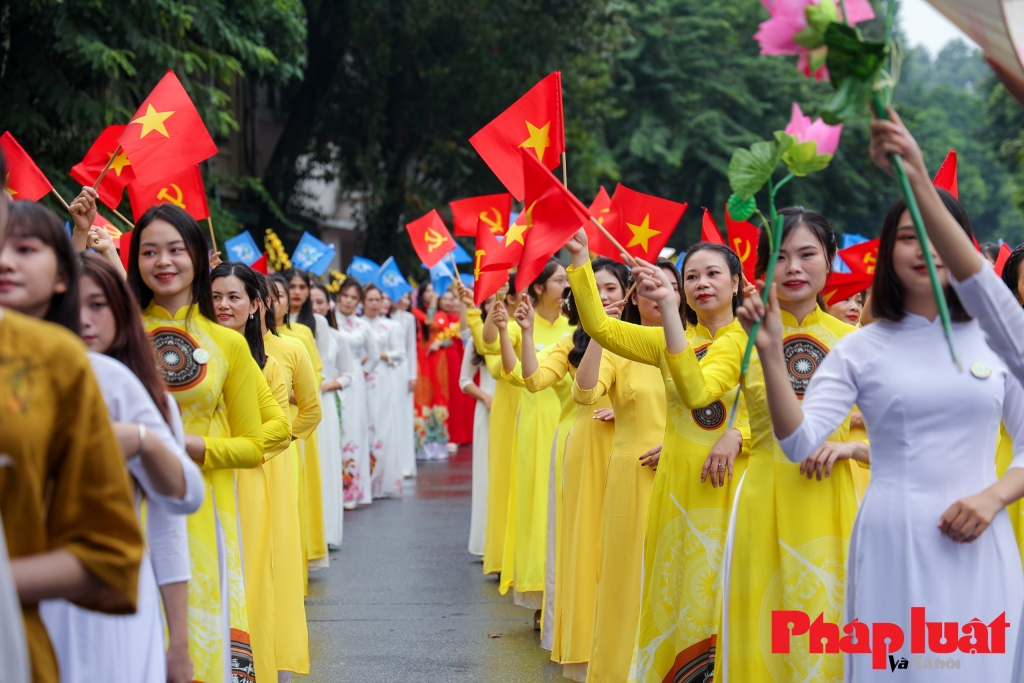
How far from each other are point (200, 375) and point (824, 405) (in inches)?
76.9

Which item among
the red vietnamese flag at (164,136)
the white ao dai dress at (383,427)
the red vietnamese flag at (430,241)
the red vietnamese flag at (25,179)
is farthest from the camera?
the white ao dai dress at (383,427)

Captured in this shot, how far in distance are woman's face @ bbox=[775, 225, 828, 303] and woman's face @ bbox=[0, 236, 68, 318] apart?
233 centimetres

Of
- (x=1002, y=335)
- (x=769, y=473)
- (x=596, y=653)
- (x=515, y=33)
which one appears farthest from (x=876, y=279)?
(x=515, y=33)

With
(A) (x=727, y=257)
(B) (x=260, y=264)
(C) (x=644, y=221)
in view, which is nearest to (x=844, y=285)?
(C) (x=644, y=221)

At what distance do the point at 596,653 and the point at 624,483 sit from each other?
0.71 meters

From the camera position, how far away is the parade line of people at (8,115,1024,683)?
193cm

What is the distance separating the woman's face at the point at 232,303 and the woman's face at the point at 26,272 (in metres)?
3.13

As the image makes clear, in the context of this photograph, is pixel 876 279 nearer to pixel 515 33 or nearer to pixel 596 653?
pixel 596 653

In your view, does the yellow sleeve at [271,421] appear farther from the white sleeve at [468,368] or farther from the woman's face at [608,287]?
the white sleeve at [468,368]

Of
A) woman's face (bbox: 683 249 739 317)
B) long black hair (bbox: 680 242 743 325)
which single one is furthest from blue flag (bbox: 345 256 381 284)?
woman's face (bbox: 683 249 739 317)

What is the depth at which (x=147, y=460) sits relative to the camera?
97.3 inches

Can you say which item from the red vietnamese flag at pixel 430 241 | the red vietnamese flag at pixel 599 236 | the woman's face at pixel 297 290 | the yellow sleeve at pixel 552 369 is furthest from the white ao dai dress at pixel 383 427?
the yellow sleeve at pixel 552 369

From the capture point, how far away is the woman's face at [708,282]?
4.33 meters

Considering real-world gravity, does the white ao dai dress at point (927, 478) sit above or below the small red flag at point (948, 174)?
below
